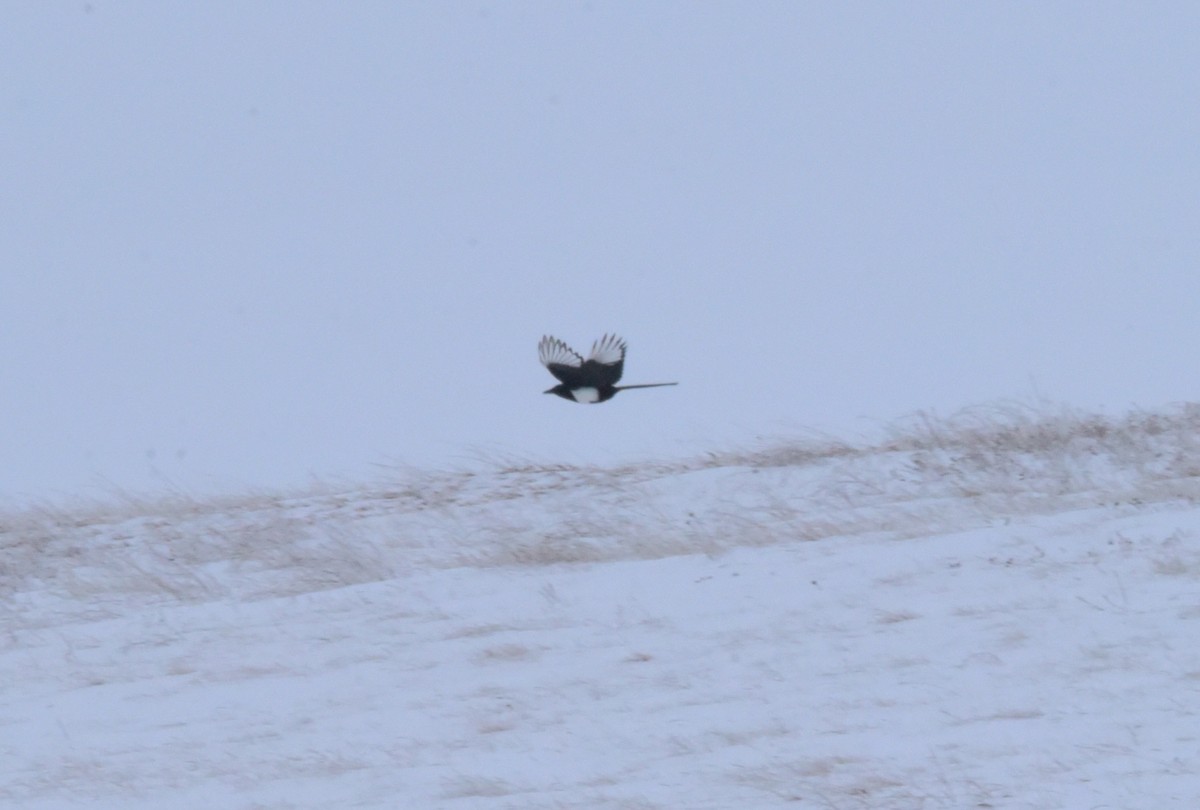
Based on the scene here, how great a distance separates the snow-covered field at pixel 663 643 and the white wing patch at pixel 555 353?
0.91 m

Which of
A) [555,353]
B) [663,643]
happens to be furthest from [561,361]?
[663,643]

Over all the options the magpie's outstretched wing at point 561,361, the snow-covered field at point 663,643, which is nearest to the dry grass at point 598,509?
the snow-covered field at point 663,643

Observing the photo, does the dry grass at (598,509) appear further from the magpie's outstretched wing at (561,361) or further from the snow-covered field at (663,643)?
the magpie's outstretched wing at (561,361)

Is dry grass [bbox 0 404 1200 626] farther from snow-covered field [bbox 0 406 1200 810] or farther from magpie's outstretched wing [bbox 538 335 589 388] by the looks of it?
magpie's outstretched wing [bbox 538 335 589 388]

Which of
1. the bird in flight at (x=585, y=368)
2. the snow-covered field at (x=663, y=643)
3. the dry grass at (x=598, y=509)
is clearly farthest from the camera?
the bird in flight at (x=585, y=368)

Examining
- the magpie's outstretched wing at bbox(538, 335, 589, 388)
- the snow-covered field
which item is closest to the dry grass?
the snow-covered field

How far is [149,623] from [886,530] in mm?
3873

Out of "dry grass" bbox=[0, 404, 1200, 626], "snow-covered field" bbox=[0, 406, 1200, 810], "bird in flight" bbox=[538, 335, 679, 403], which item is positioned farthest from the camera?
"bird in flight" bbox=[538, 335, 679, 403]

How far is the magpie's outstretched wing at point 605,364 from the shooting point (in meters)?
8.95

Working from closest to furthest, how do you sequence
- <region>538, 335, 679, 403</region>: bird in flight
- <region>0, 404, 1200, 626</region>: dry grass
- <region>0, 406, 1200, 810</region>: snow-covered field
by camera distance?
<region>0, 406, 1200, 810</region>: snow-covered field → <region>0, 404, 1200, 626</region>: dry grass → <region>538, 335, 679, 403</region>: bird in flight

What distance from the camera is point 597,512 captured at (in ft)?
28.5

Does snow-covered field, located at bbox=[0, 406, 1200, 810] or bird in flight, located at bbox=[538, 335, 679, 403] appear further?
bird in flight, located at bbox=[538, 335, 679, 403]

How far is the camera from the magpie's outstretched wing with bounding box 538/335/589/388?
9055mm

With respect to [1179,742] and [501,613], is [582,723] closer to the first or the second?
[501,613]
